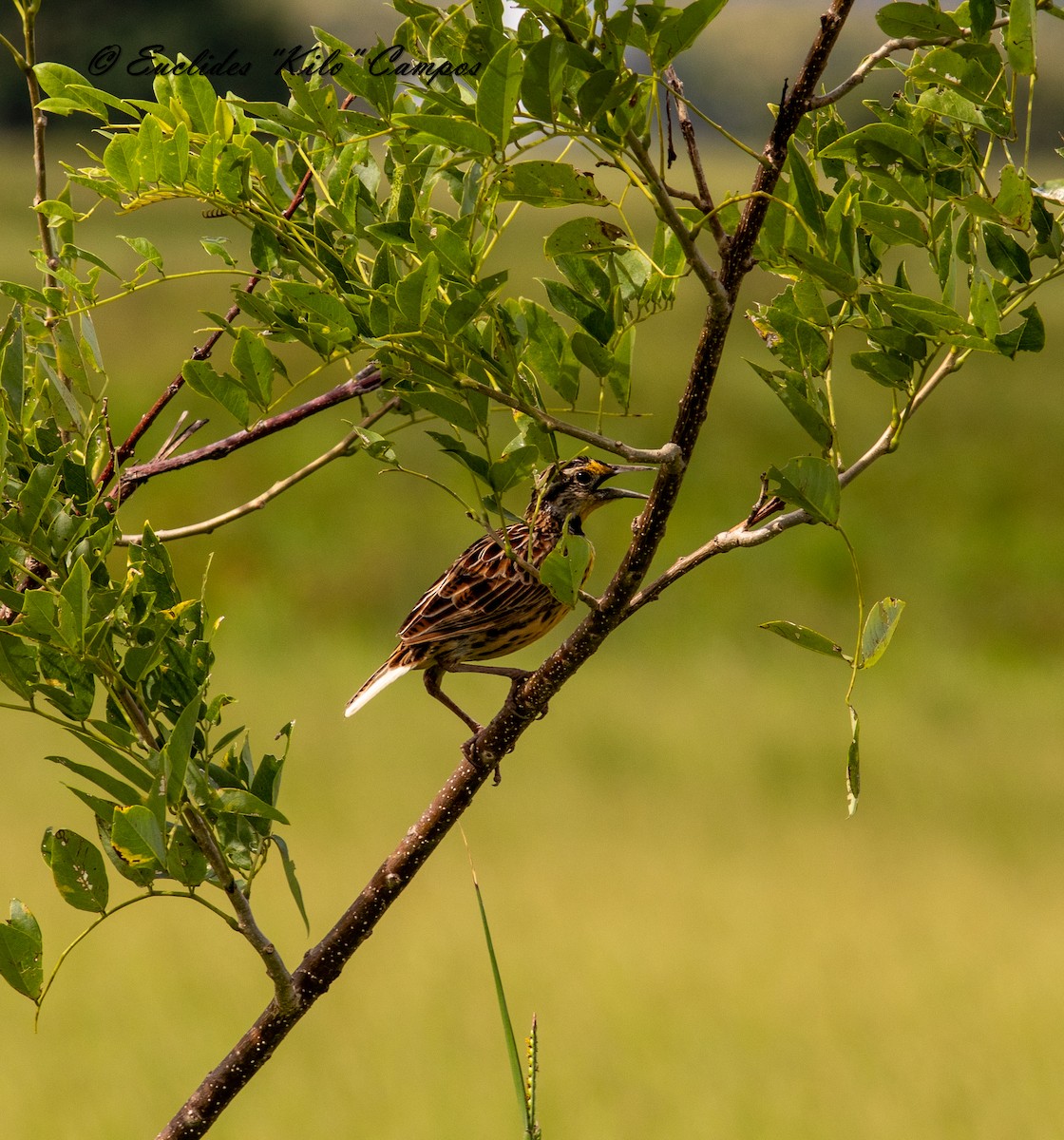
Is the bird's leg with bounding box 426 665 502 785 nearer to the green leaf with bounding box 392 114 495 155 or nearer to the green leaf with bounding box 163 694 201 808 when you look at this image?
the green leaf with bounding box 163 694 201 808

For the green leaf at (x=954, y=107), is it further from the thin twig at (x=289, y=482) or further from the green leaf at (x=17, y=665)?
the green leaf at (x=17, y=665)

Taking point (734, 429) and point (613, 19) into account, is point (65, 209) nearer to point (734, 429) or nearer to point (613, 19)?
point (613, 19)

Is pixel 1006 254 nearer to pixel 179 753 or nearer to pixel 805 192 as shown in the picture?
pixel 805 192

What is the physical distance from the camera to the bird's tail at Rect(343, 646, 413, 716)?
1110 mm

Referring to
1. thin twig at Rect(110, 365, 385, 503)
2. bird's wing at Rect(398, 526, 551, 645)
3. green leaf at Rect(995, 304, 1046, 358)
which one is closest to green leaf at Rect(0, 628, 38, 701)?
thin twig at Rect(110, 365, 385, 503)

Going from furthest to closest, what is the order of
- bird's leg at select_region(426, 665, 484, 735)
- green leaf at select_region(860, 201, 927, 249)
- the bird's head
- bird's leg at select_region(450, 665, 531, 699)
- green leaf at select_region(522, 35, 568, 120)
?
the bird's head
bird's leg at select_region(426, 665, 484, 735)
bird's leg at select_region(450, 665, 531, 699)
green leaf at select_region(860, 201, 927, 249)
green leaf at select_region(522, 35, 568, 120)

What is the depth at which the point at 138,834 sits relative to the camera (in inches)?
21.5

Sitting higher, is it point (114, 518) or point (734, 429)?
point (114, 518)

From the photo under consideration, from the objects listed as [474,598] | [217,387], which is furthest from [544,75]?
[474,598]

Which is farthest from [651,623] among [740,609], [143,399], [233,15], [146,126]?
[233,15]

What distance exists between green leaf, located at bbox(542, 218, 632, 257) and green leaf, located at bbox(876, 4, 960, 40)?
13 centimetres

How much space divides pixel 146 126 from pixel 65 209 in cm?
11

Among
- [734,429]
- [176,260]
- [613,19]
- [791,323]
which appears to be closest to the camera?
[613,19]

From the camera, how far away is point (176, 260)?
30.2ft
